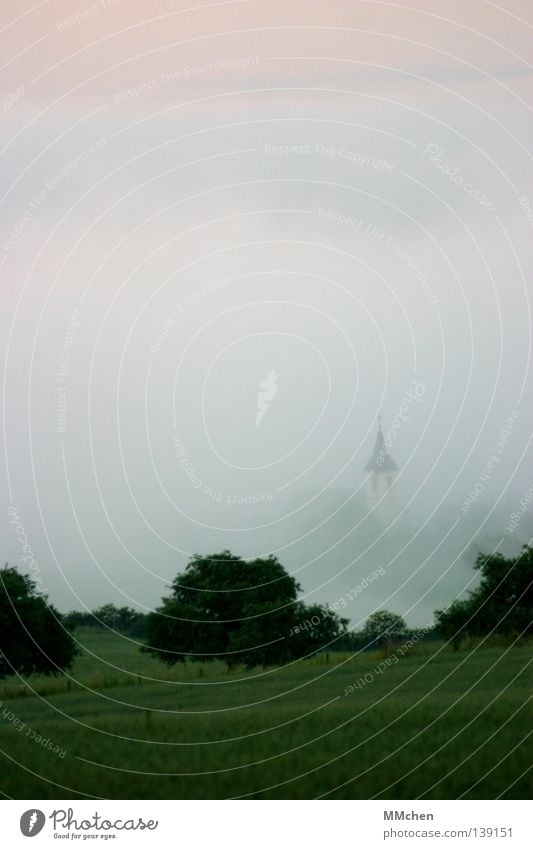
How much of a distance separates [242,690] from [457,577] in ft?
10.6

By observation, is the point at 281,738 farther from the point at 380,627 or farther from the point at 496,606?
the point at 496,606

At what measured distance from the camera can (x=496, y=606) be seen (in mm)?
17453

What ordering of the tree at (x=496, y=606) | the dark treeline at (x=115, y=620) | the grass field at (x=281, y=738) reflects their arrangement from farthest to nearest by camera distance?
the tree at (x=496, y=606)
the dark treeline at (x=115, y=620)
the grass field at (x=281, y=738)

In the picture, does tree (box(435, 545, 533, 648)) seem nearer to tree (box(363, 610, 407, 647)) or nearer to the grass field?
tree (box(363, 610, 407, 647))

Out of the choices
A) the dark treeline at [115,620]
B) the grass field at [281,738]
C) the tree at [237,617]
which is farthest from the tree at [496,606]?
the dark treeline at [115,620]

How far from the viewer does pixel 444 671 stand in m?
14.7

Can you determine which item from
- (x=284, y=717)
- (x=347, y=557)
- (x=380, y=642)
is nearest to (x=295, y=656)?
(x=380, y=642)

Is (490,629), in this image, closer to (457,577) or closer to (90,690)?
(457,577)

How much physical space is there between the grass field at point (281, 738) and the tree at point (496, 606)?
2.22 metres

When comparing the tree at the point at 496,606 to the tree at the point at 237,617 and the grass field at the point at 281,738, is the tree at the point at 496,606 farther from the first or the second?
the grass field at the point at 281,738

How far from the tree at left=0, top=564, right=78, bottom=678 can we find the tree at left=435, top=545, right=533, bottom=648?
17.6 ft

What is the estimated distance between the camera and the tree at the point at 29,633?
16281 millimetres

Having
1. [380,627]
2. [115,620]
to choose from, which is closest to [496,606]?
[380,627]

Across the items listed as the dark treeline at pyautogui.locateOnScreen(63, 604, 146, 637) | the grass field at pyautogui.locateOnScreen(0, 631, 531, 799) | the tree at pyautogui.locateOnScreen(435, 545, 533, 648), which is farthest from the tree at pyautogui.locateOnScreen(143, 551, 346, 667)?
the tree at pyautogui.locateOnScreen(435, 545, 533, 648)
